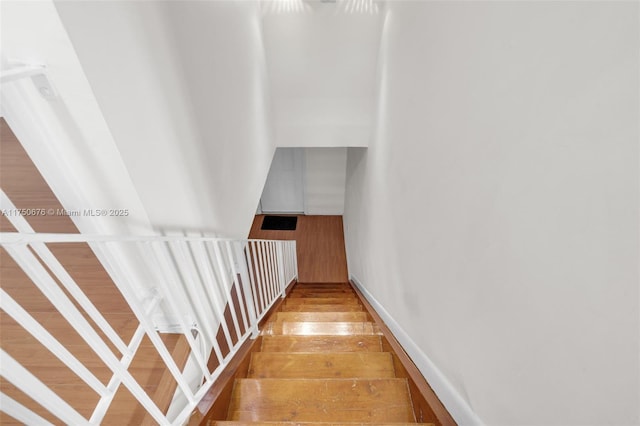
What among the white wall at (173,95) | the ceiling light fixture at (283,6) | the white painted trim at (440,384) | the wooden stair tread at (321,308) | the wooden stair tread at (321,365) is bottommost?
the wooden stair tread at (321,308)

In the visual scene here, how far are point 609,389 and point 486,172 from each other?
600mm

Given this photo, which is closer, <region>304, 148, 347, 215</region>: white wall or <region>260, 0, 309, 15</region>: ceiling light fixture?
<region>260, 0, 309, 15</region>: ceiling light fixture

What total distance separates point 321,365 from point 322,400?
0.31 meters

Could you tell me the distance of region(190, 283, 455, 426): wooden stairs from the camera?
129 centimetres

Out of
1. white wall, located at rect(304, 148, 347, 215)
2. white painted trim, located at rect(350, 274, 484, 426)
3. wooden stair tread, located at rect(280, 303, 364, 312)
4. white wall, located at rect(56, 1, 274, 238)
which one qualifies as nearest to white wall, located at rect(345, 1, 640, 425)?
white painted trim, located at rect(350, 274, 484, 426)

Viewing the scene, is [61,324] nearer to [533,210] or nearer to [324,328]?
[533,210]

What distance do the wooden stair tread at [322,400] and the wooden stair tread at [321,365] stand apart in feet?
0.62

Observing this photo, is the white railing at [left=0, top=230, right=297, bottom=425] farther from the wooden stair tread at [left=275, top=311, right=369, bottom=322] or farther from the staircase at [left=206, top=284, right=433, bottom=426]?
the wooden stair tread at [left=275, top=311, right=369, bottom=322]

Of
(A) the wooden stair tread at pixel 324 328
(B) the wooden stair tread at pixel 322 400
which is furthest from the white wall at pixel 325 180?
(B) the wooden stair tread at pixel 322 400

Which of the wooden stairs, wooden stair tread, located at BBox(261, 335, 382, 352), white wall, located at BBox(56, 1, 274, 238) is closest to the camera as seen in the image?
white wall, located at BBox(56, 1, 274, 238)

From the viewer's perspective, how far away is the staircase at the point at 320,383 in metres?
1.33

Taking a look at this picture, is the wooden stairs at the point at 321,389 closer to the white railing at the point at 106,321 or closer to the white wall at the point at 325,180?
the white railing at the point at 106,321

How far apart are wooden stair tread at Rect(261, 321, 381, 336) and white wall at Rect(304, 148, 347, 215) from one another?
3.48m

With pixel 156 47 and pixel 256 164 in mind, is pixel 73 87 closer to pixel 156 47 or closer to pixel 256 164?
pixel 156 47
